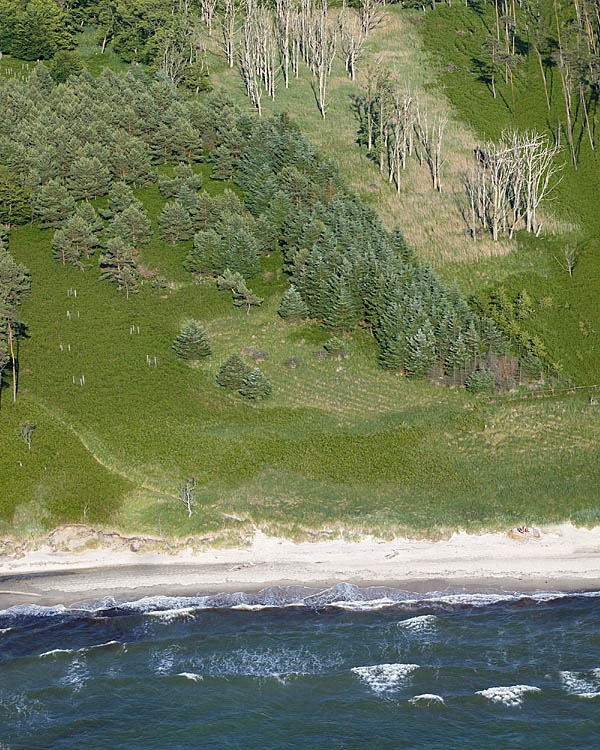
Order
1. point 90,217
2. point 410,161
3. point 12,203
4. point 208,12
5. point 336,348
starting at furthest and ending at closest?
point 208,12, point 410,161, point 12,203, point 90,217, point 336,348

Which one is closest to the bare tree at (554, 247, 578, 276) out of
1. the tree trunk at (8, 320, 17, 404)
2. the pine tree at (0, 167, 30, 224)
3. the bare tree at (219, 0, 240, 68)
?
the tree trunk at (8, 320, 17, 404)

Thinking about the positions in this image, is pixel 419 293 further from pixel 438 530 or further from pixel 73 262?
pixel 73 262

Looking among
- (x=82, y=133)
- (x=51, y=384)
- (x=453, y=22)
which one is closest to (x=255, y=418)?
(x=51, y=384)

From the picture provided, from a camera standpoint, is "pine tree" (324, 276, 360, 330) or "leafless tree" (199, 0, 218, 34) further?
"leafless tree" (199, 0, 218, 34)

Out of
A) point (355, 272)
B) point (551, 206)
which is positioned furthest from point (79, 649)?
point (551, 206)

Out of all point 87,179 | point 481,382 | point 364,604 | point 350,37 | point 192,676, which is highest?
point 350,37

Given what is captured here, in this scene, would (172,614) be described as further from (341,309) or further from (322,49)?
(322,49)

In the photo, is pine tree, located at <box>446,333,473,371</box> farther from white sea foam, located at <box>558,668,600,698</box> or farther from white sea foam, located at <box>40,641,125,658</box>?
white sea foam, located at <box>40,641,125,658</box>
